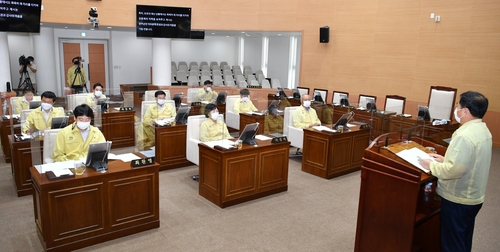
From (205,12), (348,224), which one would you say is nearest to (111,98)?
(205,12)

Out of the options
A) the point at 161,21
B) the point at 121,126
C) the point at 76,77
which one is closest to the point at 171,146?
the point at 121,126

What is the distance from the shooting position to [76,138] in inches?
169

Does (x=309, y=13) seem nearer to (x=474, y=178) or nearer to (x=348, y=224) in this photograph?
(x=348, y=224)

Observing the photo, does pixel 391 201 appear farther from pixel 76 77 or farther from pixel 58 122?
pixel 76 77

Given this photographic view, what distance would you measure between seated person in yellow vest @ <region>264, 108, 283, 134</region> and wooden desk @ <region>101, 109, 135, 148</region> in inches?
111

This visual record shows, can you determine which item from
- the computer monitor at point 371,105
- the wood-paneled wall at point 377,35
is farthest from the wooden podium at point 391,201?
the wood-paneled wall at point 377,35

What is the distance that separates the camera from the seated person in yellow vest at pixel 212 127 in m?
5.62

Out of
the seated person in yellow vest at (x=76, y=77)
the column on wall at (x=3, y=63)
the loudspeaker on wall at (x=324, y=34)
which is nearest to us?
the column on wall at (x=3, y=63)

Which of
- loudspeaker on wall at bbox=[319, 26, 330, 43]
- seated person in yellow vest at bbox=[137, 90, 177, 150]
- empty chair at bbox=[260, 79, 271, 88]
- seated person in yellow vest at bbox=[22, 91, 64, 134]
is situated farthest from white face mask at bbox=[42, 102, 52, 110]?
empty chair at bbox=[260, 79, 271, 88]

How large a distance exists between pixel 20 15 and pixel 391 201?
354 inches

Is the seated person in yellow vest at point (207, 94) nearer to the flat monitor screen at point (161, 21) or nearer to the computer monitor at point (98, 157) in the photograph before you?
the flat monitor screen at point (161, 21)

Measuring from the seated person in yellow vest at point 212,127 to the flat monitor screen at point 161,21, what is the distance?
5777mm

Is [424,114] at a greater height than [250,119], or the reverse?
[424,114]

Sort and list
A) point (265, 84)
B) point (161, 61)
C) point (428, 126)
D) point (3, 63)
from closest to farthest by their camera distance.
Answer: point (428, 126)
point (3, 63)
point (161, 61)
point (265, 84)
